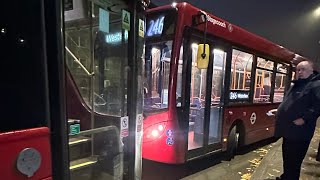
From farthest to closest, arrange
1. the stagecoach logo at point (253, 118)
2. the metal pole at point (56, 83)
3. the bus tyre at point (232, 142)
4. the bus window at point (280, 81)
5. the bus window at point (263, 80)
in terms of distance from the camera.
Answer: the bus window at point (280, 81) → the bus window at point (263, 80) → the stagecoach logo at point (253, 118) → the bus tyre at point (232, 142) → the metal pole at point (56, 83)

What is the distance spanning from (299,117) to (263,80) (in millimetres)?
3972

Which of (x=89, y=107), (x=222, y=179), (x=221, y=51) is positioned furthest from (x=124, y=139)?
(x=221, y=51)

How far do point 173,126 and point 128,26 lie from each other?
9.22 ft

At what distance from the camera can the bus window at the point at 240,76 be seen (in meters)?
6.27

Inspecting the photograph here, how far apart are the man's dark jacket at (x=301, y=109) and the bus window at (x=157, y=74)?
1.88 metres

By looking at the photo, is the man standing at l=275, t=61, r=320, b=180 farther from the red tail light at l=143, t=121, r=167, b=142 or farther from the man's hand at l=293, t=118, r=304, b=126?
the red tail light at l=143, t=121, r=167, b=142

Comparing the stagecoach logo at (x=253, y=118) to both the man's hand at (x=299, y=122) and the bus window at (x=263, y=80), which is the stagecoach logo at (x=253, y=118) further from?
the man's hand at (x=299, y=122)

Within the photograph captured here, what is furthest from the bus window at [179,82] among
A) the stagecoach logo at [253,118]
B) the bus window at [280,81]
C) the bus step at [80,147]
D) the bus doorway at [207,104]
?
the bus window at [280,81]

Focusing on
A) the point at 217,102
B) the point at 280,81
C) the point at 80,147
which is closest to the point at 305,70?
the point at 217,102

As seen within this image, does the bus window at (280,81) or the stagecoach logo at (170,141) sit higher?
the bus window at (280,81)

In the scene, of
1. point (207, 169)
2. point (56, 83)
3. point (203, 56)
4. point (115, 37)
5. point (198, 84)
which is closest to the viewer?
point (56, 83)

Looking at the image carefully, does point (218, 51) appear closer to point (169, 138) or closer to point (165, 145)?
point (169, 138)

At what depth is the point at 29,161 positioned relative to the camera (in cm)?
131

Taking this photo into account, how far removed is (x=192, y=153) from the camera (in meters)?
5.32
